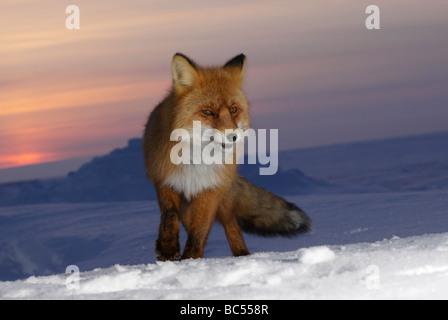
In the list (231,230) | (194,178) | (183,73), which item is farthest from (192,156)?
(231,230)

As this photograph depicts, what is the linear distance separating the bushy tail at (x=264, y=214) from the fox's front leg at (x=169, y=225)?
96cm

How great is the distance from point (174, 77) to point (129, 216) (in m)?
6.83

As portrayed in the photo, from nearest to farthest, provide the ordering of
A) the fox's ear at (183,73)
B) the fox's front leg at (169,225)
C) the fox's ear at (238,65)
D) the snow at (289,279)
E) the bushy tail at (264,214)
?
the snow at (289,279), the fox's ear at (183,73), the fox's front leg at (169,225), the fox's ear at (238,65), the bushy tail at (264,214)

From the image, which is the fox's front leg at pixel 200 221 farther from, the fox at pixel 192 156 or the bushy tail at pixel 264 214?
the bushy tail at pixel 264 214

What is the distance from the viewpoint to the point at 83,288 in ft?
12.4

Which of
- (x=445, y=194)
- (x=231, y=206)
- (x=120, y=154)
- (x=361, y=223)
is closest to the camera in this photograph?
(x=231, y=206)

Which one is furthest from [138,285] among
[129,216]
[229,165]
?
[129,216]

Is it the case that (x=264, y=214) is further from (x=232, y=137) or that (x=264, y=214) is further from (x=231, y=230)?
(x=232, y=137)

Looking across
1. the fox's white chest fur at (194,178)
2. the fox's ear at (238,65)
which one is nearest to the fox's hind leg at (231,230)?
the fox's white chest fur at (194,178)

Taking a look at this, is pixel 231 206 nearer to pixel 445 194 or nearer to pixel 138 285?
pixel 138 285

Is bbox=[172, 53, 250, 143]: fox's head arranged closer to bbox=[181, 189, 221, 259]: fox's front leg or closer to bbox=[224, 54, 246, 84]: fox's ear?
bbox=[224, 54, 246, 84]: fox's ear

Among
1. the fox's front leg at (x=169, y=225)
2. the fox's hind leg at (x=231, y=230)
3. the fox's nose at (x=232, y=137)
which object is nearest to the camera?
the fox's nose at (x=232, y=137)

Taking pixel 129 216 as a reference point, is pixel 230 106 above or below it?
above

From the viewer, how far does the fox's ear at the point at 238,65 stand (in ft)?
17.8
